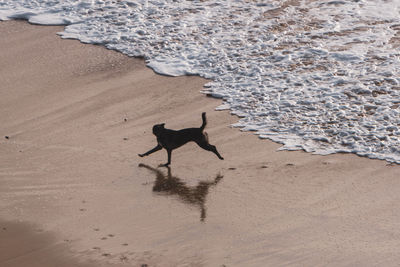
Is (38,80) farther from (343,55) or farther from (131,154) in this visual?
(343,55)

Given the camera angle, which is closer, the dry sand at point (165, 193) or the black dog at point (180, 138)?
the dry sand at point (165, 193)

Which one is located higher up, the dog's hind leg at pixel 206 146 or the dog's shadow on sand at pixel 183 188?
the dog's hind leg at pixel 206 146

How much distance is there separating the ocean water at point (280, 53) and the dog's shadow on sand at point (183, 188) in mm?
1353

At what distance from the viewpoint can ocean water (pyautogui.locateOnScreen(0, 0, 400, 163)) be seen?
26.9 feet

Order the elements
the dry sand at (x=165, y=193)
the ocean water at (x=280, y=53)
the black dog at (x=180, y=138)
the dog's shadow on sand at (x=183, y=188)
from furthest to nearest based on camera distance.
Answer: the ocean water at (x=280, y=53) → the black dog at (x=180, y=138) → the dog's shadow on sand at (x=183, y=188) → the dry sand at (x=165, y=193)

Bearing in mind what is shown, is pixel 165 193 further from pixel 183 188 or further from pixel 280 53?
pixel 280 53

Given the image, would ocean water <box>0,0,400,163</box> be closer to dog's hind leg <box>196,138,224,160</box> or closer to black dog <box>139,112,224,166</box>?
dog's hind leg <box>196,138,224,160</box>

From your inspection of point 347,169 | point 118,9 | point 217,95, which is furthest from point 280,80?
point 118,9

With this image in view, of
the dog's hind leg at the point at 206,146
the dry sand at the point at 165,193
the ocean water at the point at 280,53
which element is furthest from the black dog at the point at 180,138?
the ocean water at the point at 280,53

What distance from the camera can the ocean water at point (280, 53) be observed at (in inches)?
323

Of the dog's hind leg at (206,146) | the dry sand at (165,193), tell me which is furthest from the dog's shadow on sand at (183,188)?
the dog's hind leg at (206,146)

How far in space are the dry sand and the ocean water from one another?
0.55 metres

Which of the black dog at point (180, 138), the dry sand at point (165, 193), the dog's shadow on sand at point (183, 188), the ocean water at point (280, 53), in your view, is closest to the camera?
the dry sand at point (165, 193)

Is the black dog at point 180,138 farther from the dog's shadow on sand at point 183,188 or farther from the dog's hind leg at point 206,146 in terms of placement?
the dog's shadow on sand at point 183,188
